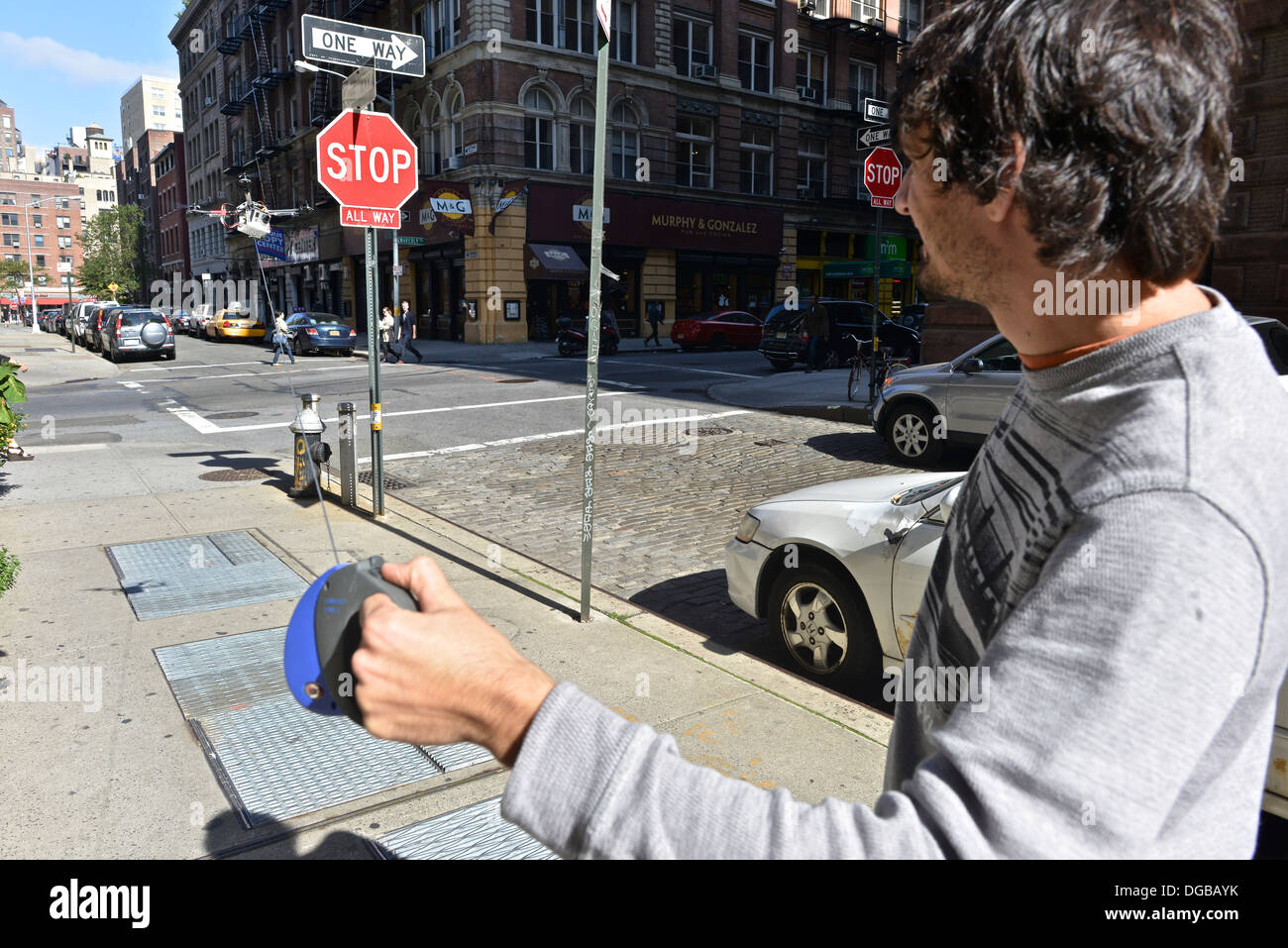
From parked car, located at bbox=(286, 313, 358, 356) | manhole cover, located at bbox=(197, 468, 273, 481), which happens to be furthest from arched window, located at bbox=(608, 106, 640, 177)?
manhole cover, located at bbox=(197, 468, 273, 481)

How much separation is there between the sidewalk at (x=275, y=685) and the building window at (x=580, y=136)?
31.4 metres

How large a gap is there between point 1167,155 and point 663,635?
4.79 m

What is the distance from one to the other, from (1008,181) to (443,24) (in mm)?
40170

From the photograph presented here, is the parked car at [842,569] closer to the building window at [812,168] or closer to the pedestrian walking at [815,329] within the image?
the pedestrian walking at [815,329]

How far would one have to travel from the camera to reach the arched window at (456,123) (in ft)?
117

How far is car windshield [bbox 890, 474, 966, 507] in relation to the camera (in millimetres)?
4855

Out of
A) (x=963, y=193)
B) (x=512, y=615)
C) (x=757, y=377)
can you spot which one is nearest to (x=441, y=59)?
(x=757, y=377)

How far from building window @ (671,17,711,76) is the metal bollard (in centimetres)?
3393

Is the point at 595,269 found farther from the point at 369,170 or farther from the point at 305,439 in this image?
the point at 305,439

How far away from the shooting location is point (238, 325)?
1403 inches

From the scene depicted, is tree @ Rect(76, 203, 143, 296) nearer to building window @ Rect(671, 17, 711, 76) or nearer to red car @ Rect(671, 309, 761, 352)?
building window @ Rect(671, 17, 711, 76)

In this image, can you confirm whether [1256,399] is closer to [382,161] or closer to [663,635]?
[663,635]

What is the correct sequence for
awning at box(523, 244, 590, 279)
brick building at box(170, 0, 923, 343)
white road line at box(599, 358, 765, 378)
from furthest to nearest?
awning at box(523, 244, 590, 279) < brick building at box(170, 0, 923, 343) < white road line at box(599, 358, 765, 378)

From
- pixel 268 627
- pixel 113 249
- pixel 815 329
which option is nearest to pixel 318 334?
pixel 815 329
